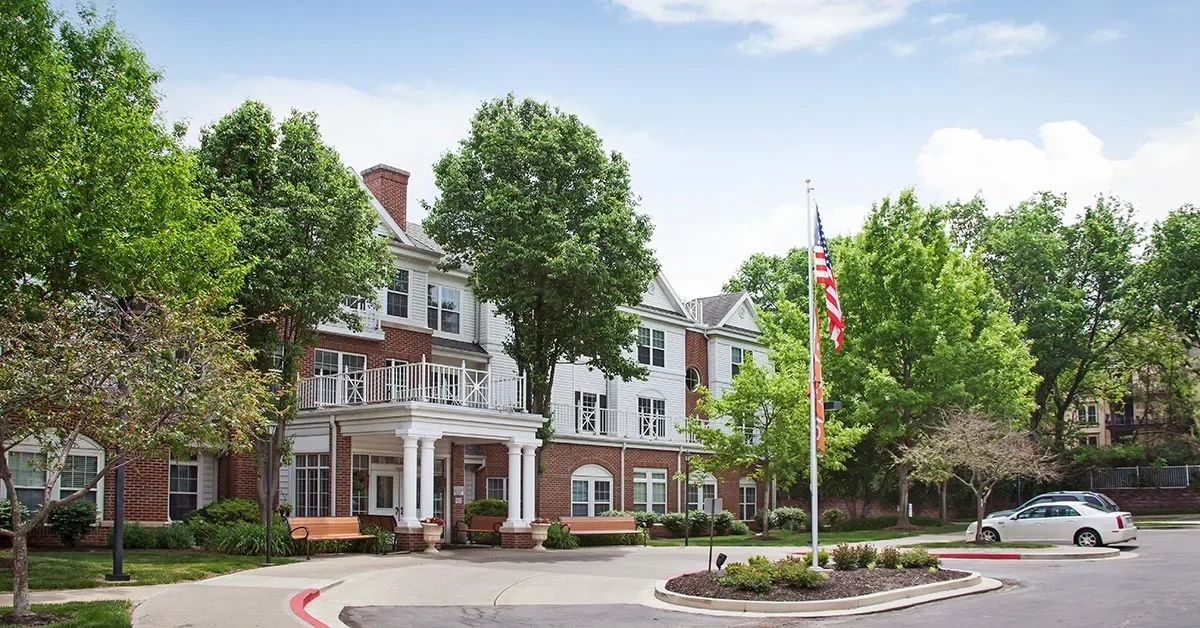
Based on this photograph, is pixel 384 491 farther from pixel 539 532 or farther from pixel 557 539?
pixel 557 539

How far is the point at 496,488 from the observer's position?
124 feet

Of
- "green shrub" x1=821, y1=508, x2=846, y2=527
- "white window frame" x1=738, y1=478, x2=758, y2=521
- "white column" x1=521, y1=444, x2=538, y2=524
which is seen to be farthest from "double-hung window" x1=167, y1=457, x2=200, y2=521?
"green shrub" x1=821, y1=508, x2=846, y2=527

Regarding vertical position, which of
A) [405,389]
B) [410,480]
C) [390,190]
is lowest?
[410,480]

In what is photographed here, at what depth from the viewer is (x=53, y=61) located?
60.1ft

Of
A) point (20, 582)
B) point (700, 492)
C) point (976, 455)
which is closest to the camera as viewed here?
point (20, 582)

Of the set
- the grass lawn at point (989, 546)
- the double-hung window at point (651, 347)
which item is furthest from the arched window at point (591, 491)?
the grass lawn at point (989, 546)

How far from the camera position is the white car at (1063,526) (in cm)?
2883

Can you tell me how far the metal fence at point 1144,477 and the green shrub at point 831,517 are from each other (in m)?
14.4

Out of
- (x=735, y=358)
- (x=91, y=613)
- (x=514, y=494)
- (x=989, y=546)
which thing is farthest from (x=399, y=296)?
(x=91, y=613)

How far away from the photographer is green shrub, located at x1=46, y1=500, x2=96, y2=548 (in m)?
25.7

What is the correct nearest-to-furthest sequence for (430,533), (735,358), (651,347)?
(430,533) < (651,347) < (735,358)

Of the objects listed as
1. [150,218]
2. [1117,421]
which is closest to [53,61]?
[150,218]

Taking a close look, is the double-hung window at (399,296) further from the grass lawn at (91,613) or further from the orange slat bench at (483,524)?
the grass lawn at (91,613)

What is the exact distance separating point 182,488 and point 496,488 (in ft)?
36.0
